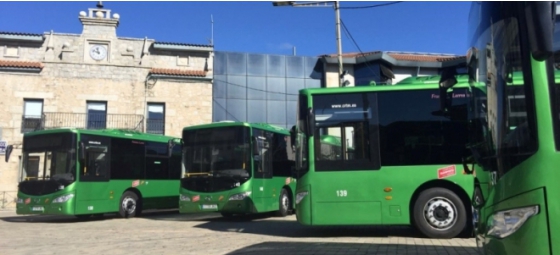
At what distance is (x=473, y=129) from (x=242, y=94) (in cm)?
2400

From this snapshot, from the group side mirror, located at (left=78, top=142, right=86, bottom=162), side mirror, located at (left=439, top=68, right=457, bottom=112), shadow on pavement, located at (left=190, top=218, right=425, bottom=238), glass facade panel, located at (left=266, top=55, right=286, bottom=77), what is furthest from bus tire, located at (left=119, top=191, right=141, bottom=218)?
side mirror, located at (left=439, top=68, right=457, bottom=112)

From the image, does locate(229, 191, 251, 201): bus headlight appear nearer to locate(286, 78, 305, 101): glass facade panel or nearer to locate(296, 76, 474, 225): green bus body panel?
locate(296, 76, 474, 225): green bus body panel

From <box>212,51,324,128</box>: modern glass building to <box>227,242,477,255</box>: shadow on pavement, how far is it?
19.8 metres

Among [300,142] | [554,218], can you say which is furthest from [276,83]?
[554,218]

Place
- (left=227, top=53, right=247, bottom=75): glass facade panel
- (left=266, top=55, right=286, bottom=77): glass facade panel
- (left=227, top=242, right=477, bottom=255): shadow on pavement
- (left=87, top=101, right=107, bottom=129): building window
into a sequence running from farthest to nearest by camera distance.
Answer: (left=266, top=55, right=286, bottom=77): glass facade panel → (left=227, top=53, right=247, bottom=75): glass facade panel → (left=87, top=101, right=107, bottom=129): building window → (left=227, top=242, right=477, bottom=255): shadow on pavement

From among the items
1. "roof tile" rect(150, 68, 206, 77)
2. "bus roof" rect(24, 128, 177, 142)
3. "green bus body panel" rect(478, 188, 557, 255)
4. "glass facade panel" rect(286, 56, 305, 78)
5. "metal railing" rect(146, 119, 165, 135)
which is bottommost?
"green bus body panel" rect(478, 188, 557, 255)

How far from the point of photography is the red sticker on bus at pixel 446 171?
30.9ft

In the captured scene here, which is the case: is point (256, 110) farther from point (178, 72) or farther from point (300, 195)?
point (300, 195)

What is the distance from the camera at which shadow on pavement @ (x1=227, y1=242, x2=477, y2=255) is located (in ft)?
25.2

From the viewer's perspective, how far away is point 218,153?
14.7 m

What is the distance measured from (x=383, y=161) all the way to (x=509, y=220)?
652cm

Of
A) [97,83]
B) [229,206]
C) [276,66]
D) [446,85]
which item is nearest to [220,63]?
[276,66]

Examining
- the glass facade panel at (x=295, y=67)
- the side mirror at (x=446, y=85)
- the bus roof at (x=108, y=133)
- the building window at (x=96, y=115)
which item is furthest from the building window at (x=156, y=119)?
the side mirror at (x=446, y=85)

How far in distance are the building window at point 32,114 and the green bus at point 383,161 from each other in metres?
21.1
